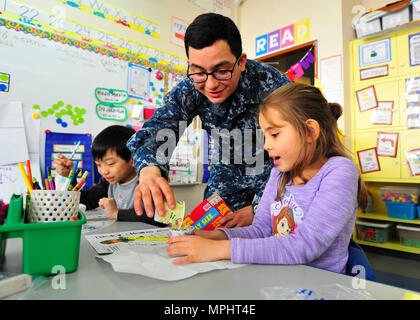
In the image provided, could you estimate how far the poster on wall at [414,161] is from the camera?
2.20 meters

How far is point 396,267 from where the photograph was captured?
82.2 inches

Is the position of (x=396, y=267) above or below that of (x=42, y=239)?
below

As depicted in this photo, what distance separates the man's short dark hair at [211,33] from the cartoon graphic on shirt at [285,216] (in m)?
0.48

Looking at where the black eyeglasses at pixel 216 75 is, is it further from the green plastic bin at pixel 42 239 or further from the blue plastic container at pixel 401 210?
the blue plastic container at pixel 401 210

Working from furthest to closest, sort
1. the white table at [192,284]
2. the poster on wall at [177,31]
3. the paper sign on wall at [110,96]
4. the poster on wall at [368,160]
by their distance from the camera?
the poster on wall at [368,160] < the poster on wall at [177,31] < the paper sign on wall at [110,96] < the white table at [192,284]

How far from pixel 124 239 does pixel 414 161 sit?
7.82 ft

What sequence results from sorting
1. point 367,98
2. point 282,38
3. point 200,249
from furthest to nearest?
point 282,38
point 367,98
point 200,249

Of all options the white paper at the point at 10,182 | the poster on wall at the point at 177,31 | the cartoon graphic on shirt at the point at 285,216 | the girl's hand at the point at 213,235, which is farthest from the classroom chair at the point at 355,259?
the poster on wall at the point at 177,31

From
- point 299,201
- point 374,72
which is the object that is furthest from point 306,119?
point 374,72

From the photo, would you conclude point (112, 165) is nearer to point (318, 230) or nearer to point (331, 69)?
point (318, 230)

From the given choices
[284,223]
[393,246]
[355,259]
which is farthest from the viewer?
[393,246]

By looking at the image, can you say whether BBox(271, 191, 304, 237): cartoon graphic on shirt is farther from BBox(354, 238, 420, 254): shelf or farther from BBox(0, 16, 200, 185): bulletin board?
BBox(354, 238, 420, 254): shelf

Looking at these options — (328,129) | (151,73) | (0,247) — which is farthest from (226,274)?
(151,73)

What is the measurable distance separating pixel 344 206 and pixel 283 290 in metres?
0.27
